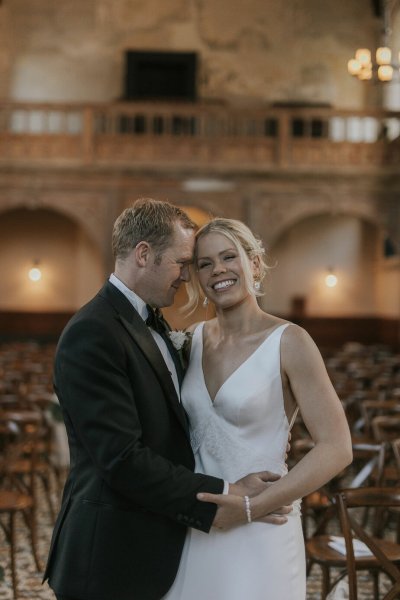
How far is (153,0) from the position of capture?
19938 mm

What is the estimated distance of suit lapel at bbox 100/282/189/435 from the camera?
237 cm

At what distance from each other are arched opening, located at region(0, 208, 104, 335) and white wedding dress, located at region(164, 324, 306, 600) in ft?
55.5

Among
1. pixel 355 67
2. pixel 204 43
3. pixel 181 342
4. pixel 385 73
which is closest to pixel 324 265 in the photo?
pixel 204 43

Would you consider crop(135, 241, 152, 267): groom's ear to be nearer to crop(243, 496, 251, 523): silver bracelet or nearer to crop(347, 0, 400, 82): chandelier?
crop(243, 496, 251, 523): silver bracelet

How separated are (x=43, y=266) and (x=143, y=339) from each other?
57.2 feet

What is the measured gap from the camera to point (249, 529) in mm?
2453

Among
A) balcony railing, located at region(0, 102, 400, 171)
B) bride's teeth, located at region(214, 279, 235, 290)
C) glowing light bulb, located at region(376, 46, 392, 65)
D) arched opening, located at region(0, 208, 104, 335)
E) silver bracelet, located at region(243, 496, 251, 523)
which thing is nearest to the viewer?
silver bracelet, located at region(243, 496, 251, 523)

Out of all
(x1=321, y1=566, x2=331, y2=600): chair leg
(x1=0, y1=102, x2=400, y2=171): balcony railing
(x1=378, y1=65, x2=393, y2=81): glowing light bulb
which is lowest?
(x1=321, y1=566, x2=331, y2=600): chair leg

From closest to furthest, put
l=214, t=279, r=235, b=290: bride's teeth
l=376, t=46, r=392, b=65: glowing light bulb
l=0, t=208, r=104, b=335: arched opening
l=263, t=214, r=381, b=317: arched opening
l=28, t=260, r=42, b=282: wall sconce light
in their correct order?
l=214, t=279, r=235, b=290: bride's teeth, l=376, t=46, r=392, b=65: glowing light bulb, l=28, t=260, r=42, b=282: wall sconce light, l=0, t=208, r=104, b=335: arched opening, l=263, t=214, r=381, b=317: arched opening

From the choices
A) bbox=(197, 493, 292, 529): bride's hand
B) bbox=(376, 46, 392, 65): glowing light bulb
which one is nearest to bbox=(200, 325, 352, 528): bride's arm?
bbox=(197, 493, 292, 529): bride's hand

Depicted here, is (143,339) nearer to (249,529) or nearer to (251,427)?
(251,427)

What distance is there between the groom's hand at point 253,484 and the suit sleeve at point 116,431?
66 mm

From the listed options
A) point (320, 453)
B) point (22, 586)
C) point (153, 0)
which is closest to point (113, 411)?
point (320, 453)

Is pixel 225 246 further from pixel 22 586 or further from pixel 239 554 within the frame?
pixel 22 586
